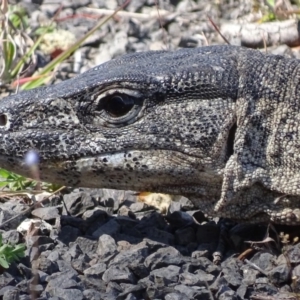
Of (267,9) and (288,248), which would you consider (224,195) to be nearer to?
(288,248)

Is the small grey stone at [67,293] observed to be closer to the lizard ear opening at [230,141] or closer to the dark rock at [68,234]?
the dark rock at [68,234]

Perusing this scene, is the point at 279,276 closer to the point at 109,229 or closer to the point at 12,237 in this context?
the point at 109,229

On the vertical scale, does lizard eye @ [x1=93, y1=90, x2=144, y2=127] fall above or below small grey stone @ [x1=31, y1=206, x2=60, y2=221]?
above

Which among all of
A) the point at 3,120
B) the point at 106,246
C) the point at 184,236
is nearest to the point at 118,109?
the point at 3,120

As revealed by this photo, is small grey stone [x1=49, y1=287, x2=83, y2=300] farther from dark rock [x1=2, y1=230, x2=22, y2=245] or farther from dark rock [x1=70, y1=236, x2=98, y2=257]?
dark rock [x1=2, y1=230, x2=22, y2=245]

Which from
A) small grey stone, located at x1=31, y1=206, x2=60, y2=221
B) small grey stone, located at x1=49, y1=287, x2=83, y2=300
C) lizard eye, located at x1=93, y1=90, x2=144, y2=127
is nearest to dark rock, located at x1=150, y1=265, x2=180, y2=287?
small grey stone, located at x1=49, y1=287, x2=83, y2=300

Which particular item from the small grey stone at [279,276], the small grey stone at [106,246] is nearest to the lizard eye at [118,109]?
the small grey stone at [106,246]

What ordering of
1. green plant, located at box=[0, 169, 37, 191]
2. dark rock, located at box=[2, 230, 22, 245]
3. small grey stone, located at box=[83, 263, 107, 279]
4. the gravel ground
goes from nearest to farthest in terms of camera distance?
the gravel ground < small grey stone, located at box=[83, 263, 107, 279] < dark rock, located at box=[2, 230, 22, 245] < green plant, located at box=[0, 169, 37, 191]
